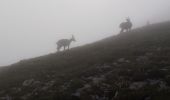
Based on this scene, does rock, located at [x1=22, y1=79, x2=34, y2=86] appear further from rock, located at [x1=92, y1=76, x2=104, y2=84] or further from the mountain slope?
rock, located at [x1=92, y1=76, x2=104, y2=84]

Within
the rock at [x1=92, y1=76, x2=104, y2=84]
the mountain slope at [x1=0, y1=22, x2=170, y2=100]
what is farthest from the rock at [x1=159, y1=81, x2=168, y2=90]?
the rock at [x1=92, y1=76, x2=104, y2=84]

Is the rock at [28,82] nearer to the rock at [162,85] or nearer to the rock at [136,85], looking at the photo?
the rock at [136,85]

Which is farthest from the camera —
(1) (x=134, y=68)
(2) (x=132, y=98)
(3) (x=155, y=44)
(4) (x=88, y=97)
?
(3) (x=155, y=44)

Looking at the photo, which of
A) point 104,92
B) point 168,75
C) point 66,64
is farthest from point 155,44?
point 104,92

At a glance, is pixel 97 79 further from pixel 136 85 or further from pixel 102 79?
pixel 136 85

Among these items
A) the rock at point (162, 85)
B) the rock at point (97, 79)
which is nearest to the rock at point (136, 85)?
the rock at point (162, 85)

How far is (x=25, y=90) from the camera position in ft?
73.9

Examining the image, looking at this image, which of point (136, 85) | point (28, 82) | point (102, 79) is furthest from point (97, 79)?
point (28, 82)

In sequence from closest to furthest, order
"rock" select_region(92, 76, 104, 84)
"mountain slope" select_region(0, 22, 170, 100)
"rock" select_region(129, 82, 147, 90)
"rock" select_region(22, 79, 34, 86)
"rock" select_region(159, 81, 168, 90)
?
1. "rock" select_region(159, 81, 168, 90)
2. "mountain slope" select_region(0, 22, 170, 100)
3. "rock" select_region(129, 82, 147, 90)
4. "rock" select_region(92, 76, 104, 84)
5. "rock" select_region(22, 79, 34, 86)

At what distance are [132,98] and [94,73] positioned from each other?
732 centimetres

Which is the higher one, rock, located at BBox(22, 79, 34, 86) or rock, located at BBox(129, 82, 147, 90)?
rock, located at BBox(22, 79, 34, 86)

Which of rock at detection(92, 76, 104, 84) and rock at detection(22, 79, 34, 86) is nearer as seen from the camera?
rock at detection(92, 76, 104, 84)

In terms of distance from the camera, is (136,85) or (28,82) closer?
(136,85)

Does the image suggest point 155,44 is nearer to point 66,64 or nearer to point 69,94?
point 66,64
